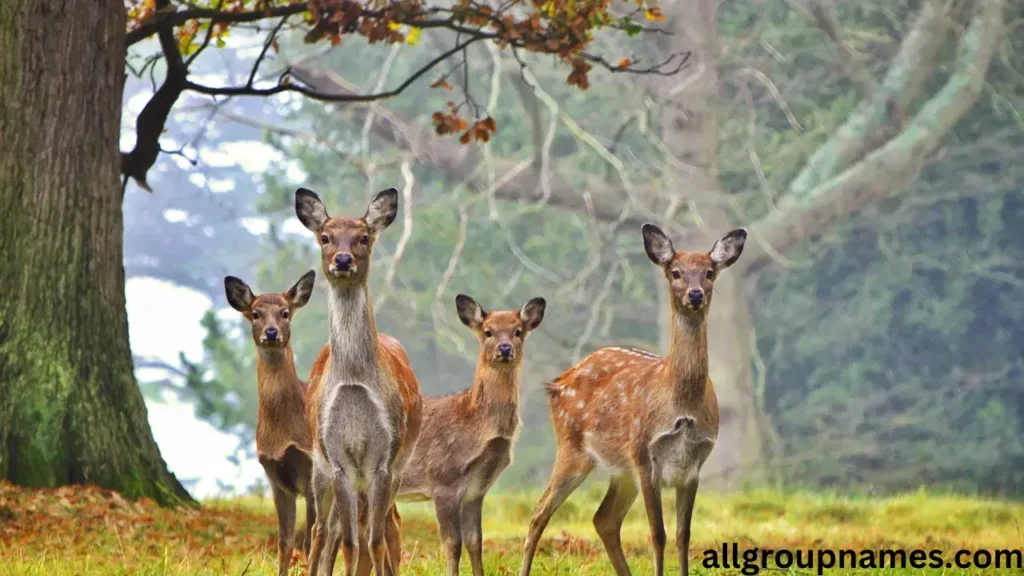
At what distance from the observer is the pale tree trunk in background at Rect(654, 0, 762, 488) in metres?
22.2

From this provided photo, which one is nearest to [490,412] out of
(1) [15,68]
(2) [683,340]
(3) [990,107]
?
(2) [683,340]

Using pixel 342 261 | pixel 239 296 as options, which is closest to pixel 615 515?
Result: pixel 239 296

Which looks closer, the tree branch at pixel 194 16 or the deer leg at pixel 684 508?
the deer leg at pixel 684 508

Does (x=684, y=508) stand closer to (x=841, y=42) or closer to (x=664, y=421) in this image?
(x=664, y=421)

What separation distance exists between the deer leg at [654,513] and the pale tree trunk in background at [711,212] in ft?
47.1

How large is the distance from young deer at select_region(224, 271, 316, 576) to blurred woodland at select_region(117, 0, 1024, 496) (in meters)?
12.2

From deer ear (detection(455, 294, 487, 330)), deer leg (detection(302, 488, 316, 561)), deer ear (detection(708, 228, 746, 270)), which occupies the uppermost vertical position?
deer ear (detection(708, 228, 746, 270))

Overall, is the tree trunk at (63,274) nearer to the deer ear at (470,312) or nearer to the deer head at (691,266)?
the deer ear at (470,312)

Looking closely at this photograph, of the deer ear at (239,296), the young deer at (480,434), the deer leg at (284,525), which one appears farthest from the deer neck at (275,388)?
the young deer at (480,434)

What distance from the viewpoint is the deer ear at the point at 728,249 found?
774cm

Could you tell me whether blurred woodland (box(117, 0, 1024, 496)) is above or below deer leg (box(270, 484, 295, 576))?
above

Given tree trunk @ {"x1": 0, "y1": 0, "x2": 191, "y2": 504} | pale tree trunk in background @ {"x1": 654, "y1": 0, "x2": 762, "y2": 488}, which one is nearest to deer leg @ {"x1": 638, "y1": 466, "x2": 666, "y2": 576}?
tree trunk @ {"x1": 0, "y1": 0, "x2": 191, "y2": 504}

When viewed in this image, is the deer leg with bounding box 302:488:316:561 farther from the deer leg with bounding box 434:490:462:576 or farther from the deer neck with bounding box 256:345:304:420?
the deer leg with bounding box 434:490:462:576

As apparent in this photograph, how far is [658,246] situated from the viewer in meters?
7.84
